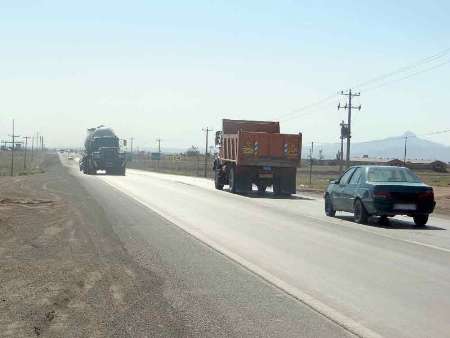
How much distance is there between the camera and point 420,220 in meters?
18.6

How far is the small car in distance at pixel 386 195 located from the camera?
59.5 feet

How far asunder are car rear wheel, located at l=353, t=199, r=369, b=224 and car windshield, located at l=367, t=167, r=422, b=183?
0.72 meters

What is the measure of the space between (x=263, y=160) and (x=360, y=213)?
13498 millimetres

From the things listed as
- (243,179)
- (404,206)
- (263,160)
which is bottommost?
(404,206)

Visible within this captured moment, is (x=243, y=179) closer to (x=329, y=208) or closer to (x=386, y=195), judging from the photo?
(x=329, y=208)

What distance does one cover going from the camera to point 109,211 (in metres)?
20.4

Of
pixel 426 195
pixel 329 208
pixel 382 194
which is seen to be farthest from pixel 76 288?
pixel 329 208

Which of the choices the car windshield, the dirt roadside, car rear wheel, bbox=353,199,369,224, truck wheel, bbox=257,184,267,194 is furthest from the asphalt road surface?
truck wheel, bbox=257,184,267,194

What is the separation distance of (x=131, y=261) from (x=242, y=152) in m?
21.2

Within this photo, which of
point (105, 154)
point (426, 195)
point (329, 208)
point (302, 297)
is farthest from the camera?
point (105, 154)

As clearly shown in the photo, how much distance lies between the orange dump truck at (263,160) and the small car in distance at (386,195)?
39.3 ft

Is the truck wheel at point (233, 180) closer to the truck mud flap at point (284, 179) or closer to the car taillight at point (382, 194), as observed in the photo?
the truck mud flap at point (284, 179)

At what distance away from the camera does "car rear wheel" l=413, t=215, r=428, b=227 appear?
18.5 metres

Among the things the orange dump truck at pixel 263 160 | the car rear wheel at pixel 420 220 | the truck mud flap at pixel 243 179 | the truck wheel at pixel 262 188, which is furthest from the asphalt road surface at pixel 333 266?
the truck wheel at pixel 262 188
